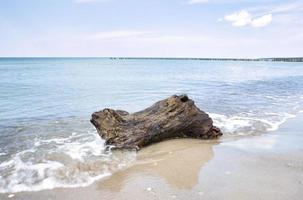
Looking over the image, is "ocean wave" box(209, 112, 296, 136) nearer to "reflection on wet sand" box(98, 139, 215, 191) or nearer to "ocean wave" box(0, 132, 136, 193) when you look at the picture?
"reflection on wet sand" box(98, 139, 215, 191)

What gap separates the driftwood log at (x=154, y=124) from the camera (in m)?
10.3

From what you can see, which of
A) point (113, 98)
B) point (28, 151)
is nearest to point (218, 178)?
point (28, 151)

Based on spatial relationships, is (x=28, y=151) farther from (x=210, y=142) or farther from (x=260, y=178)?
(x=260, y=178)

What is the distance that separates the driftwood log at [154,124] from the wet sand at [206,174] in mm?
425

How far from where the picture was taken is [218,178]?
7.51 metres

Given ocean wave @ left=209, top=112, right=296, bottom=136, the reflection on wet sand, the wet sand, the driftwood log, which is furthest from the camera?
ocean wave @ left=209, top=112, right=296, bottom=136

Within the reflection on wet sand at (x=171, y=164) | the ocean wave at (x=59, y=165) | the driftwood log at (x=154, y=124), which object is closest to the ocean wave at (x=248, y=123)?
the driftwood log at (x=154, y=124)

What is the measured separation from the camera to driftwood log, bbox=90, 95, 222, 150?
10.3m

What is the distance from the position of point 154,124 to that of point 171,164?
2274mm

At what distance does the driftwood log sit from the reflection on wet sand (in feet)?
1.18

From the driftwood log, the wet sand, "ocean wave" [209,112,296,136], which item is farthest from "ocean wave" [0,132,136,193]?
"ocean wave" [209,112,296,136]

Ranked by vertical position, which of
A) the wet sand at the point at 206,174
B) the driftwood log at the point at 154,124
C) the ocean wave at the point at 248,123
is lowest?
the wet sand at the point at 206,174

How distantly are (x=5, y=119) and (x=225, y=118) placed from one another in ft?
32.0

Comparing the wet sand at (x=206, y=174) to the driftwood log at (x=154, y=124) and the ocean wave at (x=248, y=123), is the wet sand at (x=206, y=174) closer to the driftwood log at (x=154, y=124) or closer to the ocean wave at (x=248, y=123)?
the driftwood log at (x=154, y=124)
